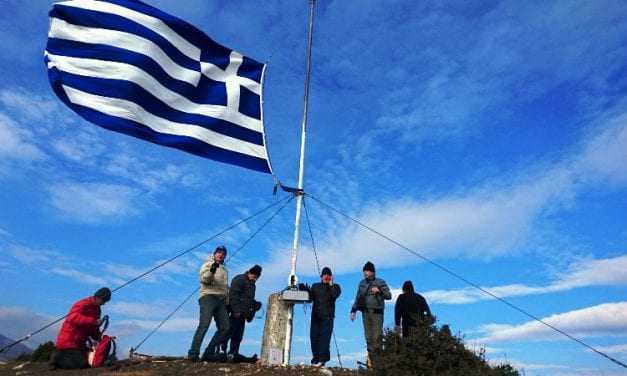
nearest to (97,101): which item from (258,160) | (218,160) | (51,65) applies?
(51,65)

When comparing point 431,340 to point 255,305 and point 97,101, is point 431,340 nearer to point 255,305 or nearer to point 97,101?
point 255,305

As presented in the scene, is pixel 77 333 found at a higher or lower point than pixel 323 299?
lower

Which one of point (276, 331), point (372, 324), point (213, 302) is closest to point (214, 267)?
point (213, 302)

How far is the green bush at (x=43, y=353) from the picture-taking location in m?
13.2

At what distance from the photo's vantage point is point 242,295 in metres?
11.6

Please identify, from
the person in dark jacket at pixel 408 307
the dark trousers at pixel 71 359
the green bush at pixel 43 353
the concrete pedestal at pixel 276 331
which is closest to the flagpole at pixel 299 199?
the concrete pedestal at pixel 276 331

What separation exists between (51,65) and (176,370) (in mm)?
7815

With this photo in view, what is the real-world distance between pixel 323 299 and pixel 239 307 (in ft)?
6.28

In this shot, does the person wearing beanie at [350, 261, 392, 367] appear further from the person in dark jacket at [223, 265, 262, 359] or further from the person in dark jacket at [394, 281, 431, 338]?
the person in dark jacket at [223, 265, 262, 359]

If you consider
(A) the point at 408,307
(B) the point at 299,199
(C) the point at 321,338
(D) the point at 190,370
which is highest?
(B) the point at 299,199

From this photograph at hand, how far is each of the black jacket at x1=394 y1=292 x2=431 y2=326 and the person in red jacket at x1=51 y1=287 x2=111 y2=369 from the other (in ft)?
21.9

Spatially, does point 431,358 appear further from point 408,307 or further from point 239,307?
point 239,307

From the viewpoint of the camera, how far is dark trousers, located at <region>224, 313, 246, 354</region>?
11.6 metres

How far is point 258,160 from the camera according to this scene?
13062mm
